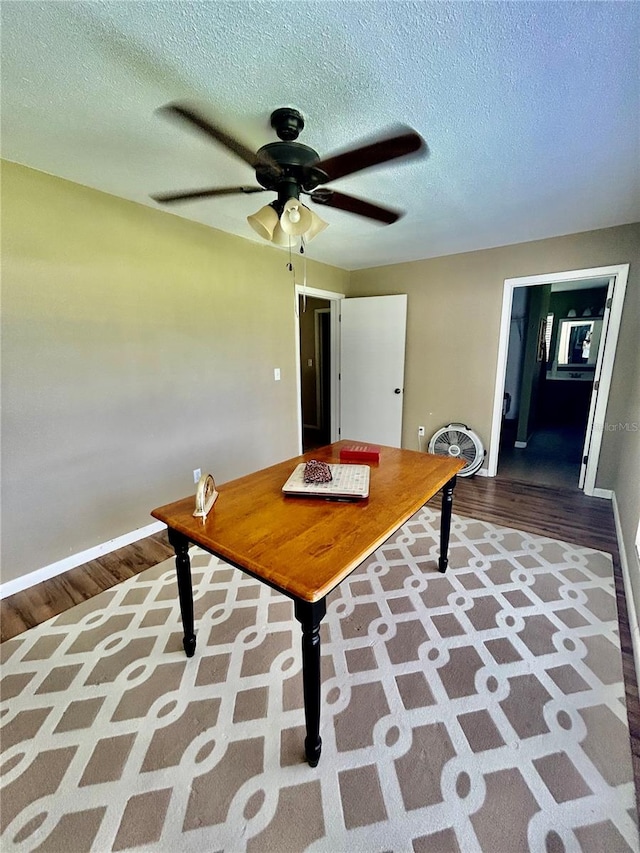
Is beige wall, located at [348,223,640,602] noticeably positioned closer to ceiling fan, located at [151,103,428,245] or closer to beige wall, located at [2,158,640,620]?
beige wall, located at [2,158,640,620]

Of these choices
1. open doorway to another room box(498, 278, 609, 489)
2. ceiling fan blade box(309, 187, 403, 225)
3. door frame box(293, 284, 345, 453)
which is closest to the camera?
ceiling fan blade box(309, 187, 403, 225)

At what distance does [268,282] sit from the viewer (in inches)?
128

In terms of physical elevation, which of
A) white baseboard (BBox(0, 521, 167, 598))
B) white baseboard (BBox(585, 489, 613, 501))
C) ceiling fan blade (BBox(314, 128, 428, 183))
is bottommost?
white baseboard (BBox(0, 521, 167, 598))

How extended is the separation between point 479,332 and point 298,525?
3085mm

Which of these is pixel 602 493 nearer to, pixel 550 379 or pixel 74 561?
pixel 550 379

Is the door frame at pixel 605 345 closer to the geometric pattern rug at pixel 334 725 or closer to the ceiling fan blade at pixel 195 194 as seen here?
the geometric pattern rug at pixel 334 725

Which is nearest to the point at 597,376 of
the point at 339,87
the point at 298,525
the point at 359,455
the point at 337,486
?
the point at 359,455

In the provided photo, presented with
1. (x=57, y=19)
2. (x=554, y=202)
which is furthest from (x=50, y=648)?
(x=554, y=202)

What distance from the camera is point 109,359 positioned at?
2.24 m

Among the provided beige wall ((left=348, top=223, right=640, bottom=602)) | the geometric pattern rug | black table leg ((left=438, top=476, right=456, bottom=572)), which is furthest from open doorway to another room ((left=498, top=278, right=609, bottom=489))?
the geometric pattern rug

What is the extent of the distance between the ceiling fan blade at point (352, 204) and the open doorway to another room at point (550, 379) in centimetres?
292

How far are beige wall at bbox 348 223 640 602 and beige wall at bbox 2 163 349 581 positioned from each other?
1.73 metres

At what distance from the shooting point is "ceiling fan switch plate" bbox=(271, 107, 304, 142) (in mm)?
1378

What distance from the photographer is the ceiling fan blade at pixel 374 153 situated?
114 centimetres
